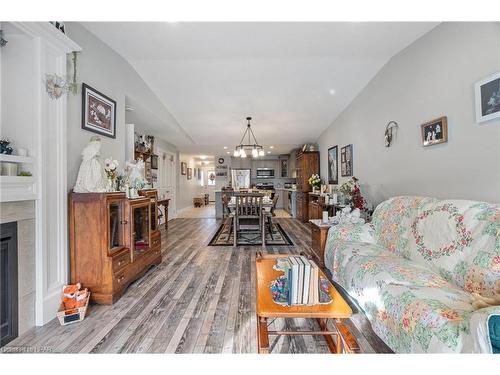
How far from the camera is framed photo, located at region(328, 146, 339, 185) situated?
16.6 feet

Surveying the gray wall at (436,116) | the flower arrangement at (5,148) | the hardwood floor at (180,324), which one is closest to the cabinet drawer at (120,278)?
the hardwood floor at (180,324)

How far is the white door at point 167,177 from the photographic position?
638cm

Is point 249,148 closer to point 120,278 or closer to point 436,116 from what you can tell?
point 436,116

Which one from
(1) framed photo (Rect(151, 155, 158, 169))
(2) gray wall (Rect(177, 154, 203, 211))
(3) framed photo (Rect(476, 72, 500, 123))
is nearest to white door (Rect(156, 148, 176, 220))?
(1) framed photo (Rect(151, 155, 158, 169))

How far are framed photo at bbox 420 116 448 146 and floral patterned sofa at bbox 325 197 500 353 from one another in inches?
24.5

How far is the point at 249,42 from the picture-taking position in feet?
8.48

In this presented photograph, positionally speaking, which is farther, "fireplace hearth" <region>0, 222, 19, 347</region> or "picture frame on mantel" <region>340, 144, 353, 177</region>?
"picture frame on mantel" <region>340, 144, 353, 177</region>

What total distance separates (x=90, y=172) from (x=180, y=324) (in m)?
1.56

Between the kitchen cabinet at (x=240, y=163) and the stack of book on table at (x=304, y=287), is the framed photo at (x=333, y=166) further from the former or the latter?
the kitchen cabinet at (x=240, y=163)

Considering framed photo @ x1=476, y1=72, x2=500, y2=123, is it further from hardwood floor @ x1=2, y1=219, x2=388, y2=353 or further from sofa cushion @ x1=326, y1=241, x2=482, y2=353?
hardwood floor @ x1=2, y1=219, x2=388, y2=353

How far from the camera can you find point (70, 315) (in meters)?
1.82

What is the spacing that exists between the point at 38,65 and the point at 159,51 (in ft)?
4.44

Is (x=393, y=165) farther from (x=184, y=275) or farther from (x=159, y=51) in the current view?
(x=159, y=51)
